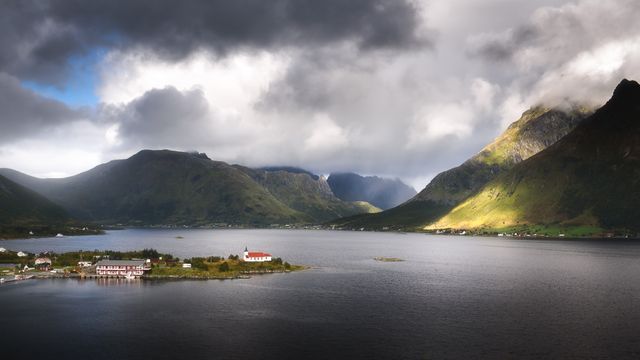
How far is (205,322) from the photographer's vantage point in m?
106

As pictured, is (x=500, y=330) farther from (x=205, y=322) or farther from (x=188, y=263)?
(x=188, y=263)

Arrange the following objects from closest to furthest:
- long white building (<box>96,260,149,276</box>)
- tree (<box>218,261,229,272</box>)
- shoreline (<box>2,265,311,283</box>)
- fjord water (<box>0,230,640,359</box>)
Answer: fjord water (<box>0,230,640,359</box>), shoreline (<box>2,265,311,283</box>), long white building (<box>96,260,149,276</box>), tree (<box>218,261,229,272</box>)

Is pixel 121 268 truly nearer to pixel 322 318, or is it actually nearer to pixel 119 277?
pixel 119 277

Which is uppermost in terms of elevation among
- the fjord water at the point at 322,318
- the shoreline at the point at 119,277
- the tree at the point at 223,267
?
the tree at the point at 223,267

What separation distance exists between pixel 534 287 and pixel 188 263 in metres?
123

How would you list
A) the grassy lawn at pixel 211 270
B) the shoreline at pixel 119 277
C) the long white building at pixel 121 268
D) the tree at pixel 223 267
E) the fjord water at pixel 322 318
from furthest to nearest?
1. the tree at pixel 223 267
2. the long white building at pixel 121 268
3. the grassy lawn at pixel 211 270
4. the shoreline at pixel 119 277
5. the fjord water at pixel 322 318

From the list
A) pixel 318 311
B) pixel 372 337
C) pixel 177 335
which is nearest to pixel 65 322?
pixel 177 335

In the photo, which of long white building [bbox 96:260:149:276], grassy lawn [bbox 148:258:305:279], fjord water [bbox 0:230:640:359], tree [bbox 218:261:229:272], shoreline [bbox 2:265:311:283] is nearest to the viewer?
fjord water [bbox 0:230:640:359]

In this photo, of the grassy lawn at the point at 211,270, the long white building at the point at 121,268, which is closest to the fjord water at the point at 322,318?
the grassy lawn at the point at 211,270

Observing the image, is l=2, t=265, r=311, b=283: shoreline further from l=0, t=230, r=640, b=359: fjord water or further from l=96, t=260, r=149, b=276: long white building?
l=0, t=230, r=640, b=359: fjord water

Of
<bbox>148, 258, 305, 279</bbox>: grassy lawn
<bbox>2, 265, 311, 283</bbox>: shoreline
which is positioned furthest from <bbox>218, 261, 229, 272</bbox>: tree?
<bbox>2, 265, 311, 283</bbox>: shoreline

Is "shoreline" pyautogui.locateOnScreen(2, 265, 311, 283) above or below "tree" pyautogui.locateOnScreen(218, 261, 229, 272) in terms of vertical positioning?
below

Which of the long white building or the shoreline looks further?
the long white building

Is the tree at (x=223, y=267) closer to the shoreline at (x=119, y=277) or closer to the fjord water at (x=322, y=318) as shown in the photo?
the shoreline at (x=119, y=277)
